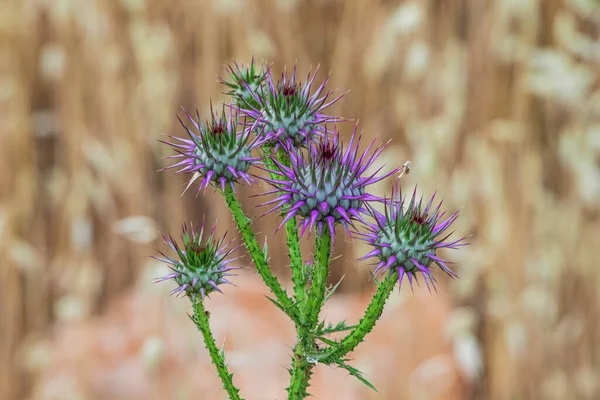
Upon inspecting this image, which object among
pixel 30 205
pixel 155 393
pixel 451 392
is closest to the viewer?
pixel 155 393

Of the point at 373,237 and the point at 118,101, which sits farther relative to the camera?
the point at 118,101

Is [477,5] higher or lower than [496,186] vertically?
higher

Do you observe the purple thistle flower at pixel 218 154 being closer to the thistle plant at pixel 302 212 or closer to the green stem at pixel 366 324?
the thistle plant at pixel 302 212

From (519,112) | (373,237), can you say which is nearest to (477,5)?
(519,112)

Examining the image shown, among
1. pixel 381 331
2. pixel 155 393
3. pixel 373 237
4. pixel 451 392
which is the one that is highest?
pixel 381 331

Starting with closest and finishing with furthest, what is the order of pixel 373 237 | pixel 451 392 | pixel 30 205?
1. pixel 373 237
2. pixel 451 392
3. pixel 30 205

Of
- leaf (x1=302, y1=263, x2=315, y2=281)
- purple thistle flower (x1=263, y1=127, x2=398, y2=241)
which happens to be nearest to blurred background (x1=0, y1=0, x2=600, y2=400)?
leaf (x1=302, y1=263, x2=315, y2=281)

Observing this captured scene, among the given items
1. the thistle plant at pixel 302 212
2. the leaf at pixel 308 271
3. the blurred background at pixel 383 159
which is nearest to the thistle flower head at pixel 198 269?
the thistle plant at pixel 302 212

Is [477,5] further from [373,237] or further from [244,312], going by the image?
[373,237]
